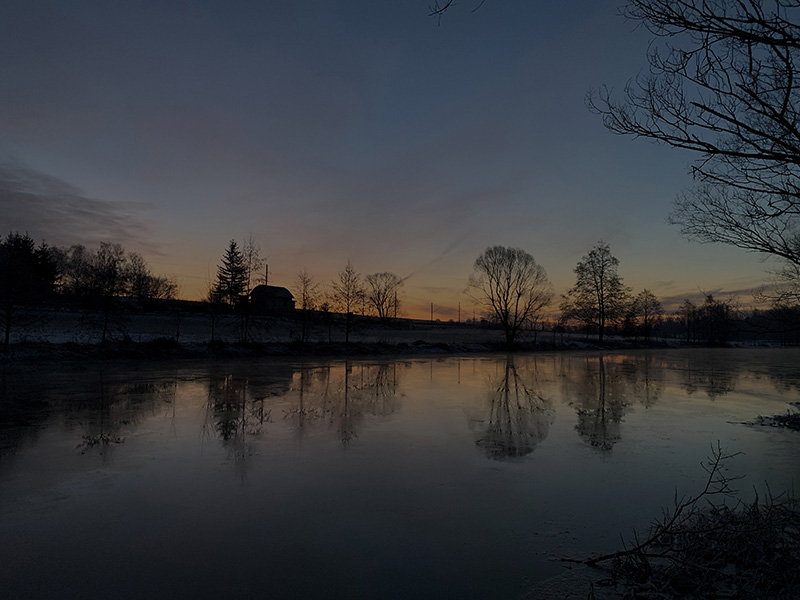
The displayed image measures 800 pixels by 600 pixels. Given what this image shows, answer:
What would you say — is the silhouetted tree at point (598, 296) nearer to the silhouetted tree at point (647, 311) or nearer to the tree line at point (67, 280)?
the silhouetted tree at point (647, 311)

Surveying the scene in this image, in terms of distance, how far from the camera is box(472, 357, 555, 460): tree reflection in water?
765 cm

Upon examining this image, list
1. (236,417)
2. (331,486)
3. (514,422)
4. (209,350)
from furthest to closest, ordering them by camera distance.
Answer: (209,350) < (514,422) < (236,417) < (331,486)

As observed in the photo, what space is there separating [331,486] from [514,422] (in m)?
5.37

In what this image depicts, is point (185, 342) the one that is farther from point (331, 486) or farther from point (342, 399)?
point (331, 486)

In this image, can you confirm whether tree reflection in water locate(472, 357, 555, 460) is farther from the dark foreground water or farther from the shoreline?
the shoreline

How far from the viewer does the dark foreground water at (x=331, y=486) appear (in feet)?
11.9

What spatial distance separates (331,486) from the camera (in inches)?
221

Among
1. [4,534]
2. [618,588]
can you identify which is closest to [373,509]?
[618,588]

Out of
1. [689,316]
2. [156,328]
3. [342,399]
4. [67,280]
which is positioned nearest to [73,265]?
[67,280]

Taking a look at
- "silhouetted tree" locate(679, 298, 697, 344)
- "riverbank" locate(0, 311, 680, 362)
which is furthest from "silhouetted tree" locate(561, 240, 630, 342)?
"silhouetted tree" locate(679, 298, 697, 344)

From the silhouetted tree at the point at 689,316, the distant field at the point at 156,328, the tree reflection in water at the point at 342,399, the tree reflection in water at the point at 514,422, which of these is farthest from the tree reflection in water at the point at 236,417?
the silhouetted tree at the point at 689,316

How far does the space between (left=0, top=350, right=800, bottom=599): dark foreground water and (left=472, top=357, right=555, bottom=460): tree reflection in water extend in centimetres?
7

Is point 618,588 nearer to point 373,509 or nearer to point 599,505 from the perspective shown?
point 599,505

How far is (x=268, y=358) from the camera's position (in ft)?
87.8
